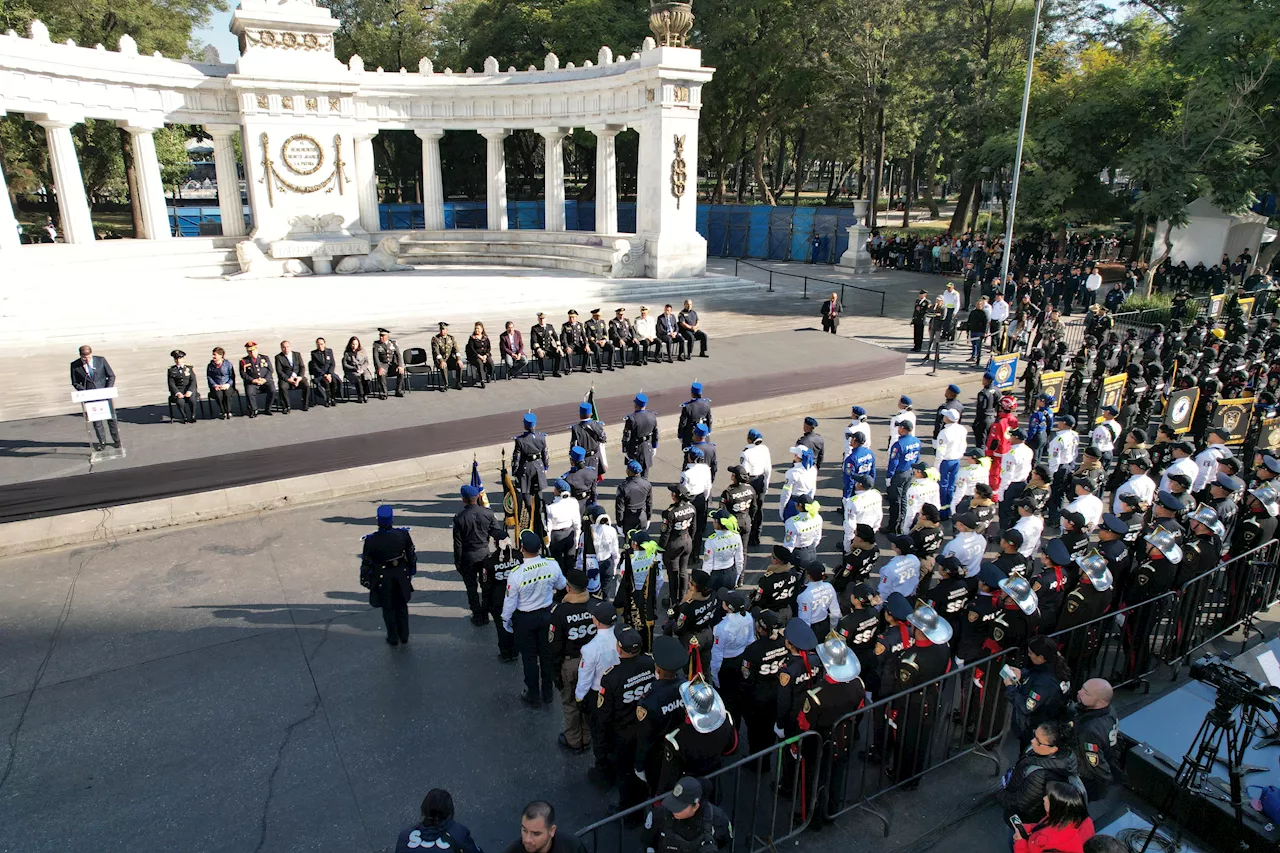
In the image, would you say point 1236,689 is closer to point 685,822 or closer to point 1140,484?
point 685,822

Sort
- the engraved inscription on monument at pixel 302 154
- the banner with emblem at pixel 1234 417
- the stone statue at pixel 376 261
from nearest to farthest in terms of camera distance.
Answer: the banner with emblem at pixel 1234 417
the engraved inscription on monument at pixel 302 154
the stone statue at pixel 376 261

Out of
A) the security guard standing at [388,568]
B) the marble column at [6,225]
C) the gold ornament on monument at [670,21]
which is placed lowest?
the security guard standing at [388,568]

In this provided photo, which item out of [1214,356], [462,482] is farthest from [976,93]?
[462,482]

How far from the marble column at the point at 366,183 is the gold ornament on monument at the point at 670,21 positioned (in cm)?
1235

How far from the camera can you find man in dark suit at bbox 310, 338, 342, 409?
1491 cm

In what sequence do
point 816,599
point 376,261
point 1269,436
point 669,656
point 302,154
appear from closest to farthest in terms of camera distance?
point 669,656 → point 816,599 → point 1269,436 → point 302,154 → point 376,261

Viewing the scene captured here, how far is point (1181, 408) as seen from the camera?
12.8 metres

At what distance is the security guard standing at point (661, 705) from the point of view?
5.42m

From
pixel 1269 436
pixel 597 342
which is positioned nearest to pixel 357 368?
pixel 597 342

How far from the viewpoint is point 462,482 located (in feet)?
43.7

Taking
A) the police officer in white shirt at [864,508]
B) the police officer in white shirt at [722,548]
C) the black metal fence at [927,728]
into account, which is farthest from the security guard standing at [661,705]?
the police officer in white shirt at [864,508]

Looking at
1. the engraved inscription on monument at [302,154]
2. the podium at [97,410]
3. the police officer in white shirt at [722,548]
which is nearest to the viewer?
the police officer in white shirt at [722,548]

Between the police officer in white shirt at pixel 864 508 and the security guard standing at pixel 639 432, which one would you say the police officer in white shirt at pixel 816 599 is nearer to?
the police officer in white shirt at pixel 864 508

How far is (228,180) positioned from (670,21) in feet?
57.2
